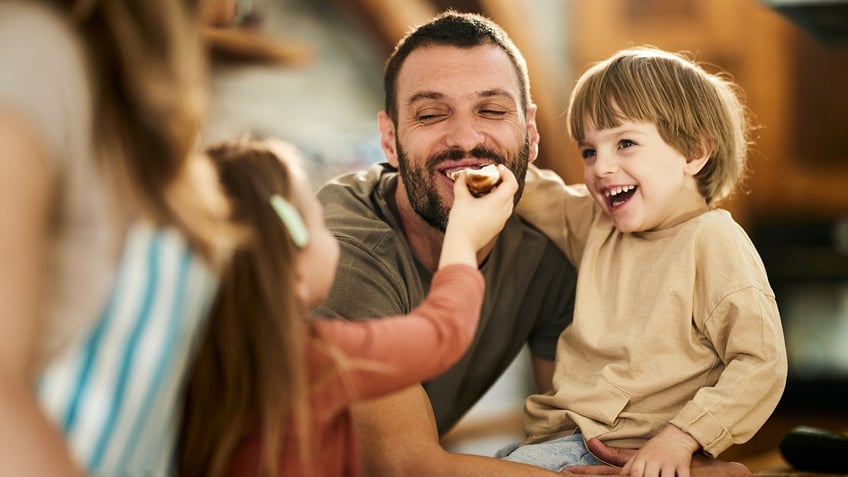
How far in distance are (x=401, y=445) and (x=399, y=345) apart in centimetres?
51

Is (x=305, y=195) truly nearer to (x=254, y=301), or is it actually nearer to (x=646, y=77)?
(x=254, y=301)

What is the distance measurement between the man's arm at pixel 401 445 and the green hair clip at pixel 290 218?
55cm

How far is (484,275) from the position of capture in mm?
2084

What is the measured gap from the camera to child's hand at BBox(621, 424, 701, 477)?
5.32 ft

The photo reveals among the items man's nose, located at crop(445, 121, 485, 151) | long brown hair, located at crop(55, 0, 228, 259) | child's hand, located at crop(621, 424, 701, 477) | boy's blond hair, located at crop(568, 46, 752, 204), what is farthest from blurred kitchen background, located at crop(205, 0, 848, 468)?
long brown hair, located at crop(55, 0, 228, 259)

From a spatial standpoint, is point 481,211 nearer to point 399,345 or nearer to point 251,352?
point 399,345

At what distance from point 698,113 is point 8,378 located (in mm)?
1314

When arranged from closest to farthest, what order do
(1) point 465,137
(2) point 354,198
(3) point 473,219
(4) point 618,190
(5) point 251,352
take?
(5) point 251,352 → (3) point 473,219 → (4) point 618,190 → (1) point 465,137 → (2) point 354,198

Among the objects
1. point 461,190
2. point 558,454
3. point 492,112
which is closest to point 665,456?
point 558,454

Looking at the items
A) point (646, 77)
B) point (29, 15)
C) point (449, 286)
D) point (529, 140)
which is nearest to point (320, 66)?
point (529, 140)

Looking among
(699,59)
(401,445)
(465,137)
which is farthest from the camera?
(699,59)

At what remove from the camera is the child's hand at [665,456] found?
1.62 metres

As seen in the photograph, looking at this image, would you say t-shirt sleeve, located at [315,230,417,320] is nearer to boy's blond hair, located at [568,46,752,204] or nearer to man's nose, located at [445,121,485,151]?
Result: man's nose, located at [445,121,485,151]

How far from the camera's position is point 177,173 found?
1.07 meters
